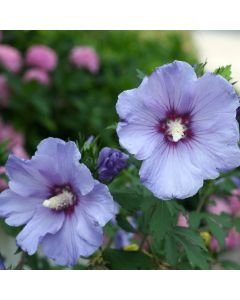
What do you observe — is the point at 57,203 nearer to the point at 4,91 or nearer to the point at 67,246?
the point at 67,246

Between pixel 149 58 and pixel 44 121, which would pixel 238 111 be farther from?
pixel 149 58

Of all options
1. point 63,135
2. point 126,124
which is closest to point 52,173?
point 126,124

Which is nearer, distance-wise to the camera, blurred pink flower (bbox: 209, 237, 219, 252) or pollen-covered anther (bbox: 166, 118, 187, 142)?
pollen-covered anther (bbox: 166, 118, 187, 142)

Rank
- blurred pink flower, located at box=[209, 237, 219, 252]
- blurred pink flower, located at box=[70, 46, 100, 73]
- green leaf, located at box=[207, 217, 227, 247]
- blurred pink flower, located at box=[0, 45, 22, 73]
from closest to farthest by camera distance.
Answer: green leaf, located at box=[207, 217, 227, 247] < blurred pink flower, located at box=[209, 237, 219, 252] < blurred pink flower, located at box=[0, 45, 22, 73] < blurred pink flower, located at box=[70, 46, 100, 73]

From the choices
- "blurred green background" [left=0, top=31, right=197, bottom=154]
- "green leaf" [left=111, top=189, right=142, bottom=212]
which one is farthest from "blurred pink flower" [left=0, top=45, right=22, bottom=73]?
"green leaf" [left=111, top=189, right=142, bottom=212]

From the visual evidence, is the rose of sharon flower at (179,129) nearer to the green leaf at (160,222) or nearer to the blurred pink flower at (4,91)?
the green leaf at (160,222)

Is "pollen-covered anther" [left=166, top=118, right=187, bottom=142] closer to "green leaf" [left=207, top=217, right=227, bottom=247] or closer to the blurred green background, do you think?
"green leaf" [left=207, top=217, right=227, bottom=247]

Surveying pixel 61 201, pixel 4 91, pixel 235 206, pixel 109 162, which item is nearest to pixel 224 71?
pixel 109 162
